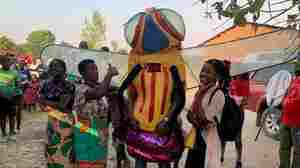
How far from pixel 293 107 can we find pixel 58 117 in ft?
8.36

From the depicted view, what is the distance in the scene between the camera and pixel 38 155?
6594mm

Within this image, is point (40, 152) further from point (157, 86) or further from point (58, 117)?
point (157, 86)

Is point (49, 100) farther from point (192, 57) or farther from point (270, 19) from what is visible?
point (270, 19)

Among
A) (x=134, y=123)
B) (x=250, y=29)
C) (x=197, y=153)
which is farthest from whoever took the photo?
(x=197, y=153)

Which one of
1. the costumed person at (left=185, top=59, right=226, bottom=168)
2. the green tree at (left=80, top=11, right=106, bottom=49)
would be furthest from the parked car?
the green tree at (left=80, top=11, right=106, bottom=49)

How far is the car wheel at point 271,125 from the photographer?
8828 millimetres

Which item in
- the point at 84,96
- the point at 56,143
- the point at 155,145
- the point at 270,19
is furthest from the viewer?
the point at 56,143

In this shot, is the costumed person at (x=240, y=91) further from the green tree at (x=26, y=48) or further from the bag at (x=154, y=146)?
the green tree at (x=26, y=48)

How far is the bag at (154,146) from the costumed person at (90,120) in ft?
1.37

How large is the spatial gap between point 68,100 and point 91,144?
0.57m

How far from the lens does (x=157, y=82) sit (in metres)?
3.72

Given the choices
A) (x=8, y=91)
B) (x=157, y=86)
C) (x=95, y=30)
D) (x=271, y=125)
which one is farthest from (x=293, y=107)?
(x=95, y=30)

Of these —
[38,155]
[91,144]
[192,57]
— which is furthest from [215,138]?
[38,155]

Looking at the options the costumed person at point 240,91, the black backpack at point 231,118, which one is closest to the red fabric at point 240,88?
the costumed person at point 240,91
